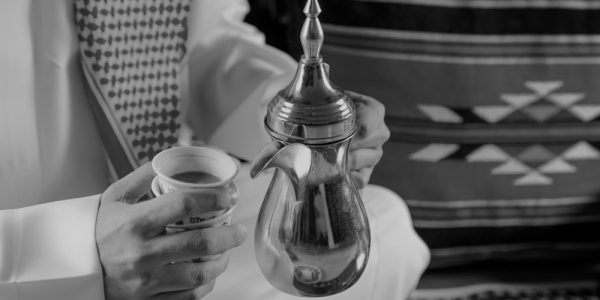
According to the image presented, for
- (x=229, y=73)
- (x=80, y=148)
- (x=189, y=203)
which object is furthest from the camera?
(x=229, y=73)

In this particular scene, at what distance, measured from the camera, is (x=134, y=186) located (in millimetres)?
605

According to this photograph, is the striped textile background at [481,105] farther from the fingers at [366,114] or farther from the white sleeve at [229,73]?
the fingers at [366,114]

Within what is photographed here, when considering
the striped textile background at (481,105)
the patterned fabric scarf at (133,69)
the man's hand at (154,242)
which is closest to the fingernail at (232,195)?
the man's hand at (154,242)

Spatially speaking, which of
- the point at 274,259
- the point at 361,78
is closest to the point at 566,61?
the point at 361,78

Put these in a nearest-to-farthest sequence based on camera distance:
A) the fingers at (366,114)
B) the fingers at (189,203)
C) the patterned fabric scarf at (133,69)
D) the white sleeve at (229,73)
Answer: the fingers at (189,203), the fingers at (366,114), the patterned fabric scarf at (133,69), the white sleeve at (229,73)

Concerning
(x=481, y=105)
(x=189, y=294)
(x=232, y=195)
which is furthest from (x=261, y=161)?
(x=481, y=105)

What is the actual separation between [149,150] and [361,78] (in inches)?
17.2

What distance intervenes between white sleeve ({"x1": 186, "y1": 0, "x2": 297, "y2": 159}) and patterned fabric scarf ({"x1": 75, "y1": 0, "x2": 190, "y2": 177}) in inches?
2.6

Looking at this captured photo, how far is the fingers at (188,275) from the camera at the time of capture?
0.59 m

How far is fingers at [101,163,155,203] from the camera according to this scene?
602 millimetres

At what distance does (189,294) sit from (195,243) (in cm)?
6

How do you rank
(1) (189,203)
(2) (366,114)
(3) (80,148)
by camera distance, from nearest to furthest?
(1) (189,203) < (2) (366,114) < (3) (80,148)

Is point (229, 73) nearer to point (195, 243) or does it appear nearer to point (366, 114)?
point (366, 114)

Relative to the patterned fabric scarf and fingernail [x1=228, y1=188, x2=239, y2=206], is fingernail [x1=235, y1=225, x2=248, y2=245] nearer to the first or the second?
fingernail [x1=228, y1=188, x2=239, y2=206]
